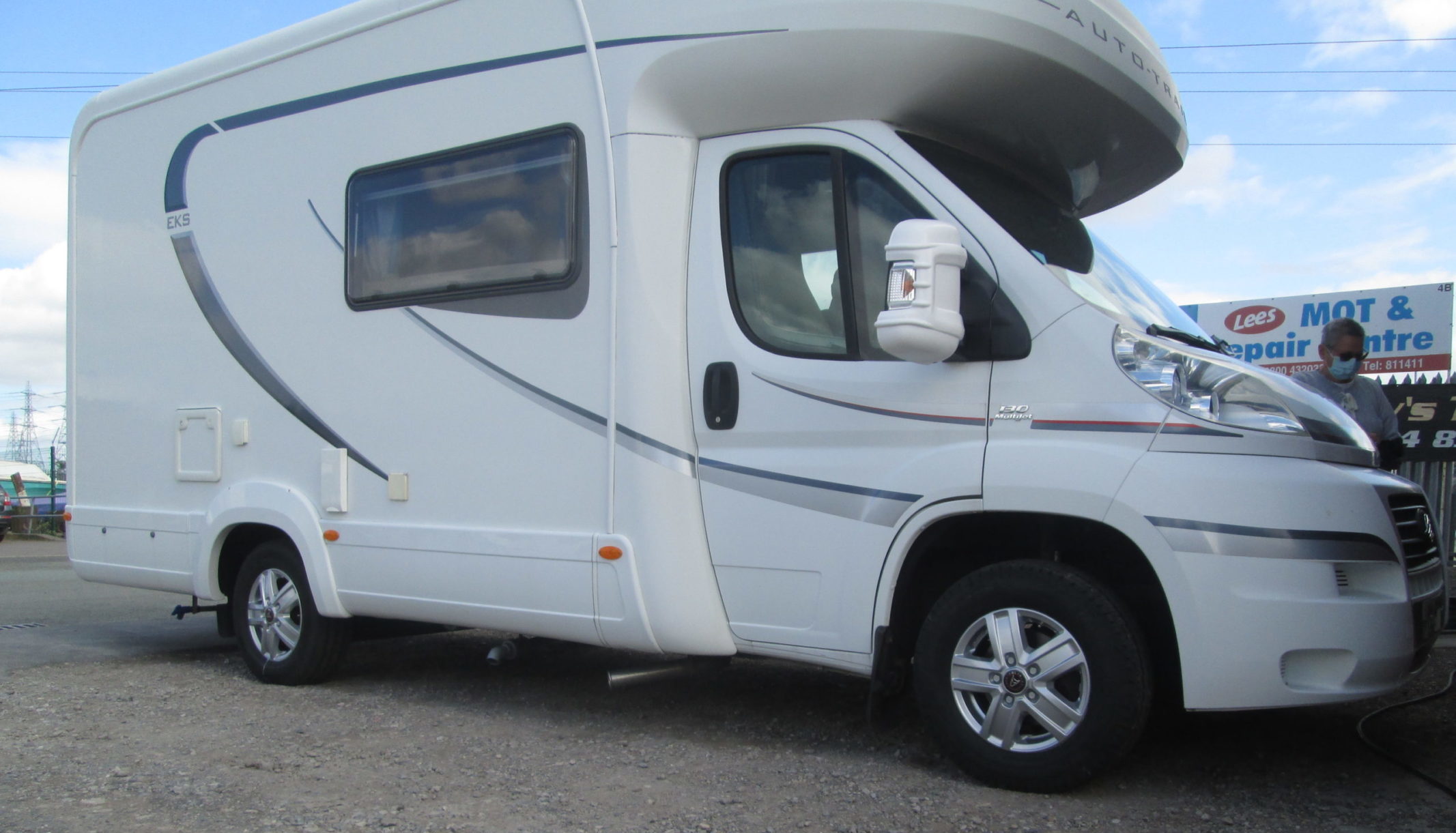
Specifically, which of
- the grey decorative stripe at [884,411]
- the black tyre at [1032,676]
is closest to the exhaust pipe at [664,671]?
the black tyre at [1032,676]

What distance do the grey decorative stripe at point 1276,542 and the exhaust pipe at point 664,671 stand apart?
2.09 m

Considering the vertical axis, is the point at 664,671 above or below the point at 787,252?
below

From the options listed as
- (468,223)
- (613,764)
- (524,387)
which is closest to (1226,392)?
(613,764)

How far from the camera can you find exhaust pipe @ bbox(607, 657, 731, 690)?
4.85 meters

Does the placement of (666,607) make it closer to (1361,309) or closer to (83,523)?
(83,523)

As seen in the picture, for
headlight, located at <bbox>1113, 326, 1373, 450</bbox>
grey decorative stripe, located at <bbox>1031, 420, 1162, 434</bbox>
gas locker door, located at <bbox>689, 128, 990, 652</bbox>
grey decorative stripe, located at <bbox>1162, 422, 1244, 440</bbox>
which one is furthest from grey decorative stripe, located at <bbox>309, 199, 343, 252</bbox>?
grey decorative stripe, located at <bbox>1162, 422, 1244, 440</bbox>

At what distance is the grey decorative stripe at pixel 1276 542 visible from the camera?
11.5ft

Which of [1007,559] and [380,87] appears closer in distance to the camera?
[1007,559]

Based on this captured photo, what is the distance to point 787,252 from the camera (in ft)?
14.8

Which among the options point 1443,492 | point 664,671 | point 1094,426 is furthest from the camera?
point 1443,492

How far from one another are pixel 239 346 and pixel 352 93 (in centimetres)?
147

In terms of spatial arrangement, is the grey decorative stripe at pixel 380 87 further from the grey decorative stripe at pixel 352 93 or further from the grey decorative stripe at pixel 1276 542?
the grey decorative stripe at pixel 1276 542

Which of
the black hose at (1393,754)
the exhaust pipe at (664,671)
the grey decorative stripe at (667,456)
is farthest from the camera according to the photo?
the exhaust pipe at (664,671)

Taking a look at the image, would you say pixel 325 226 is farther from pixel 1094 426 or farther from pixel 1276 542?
pixel 1276 542
